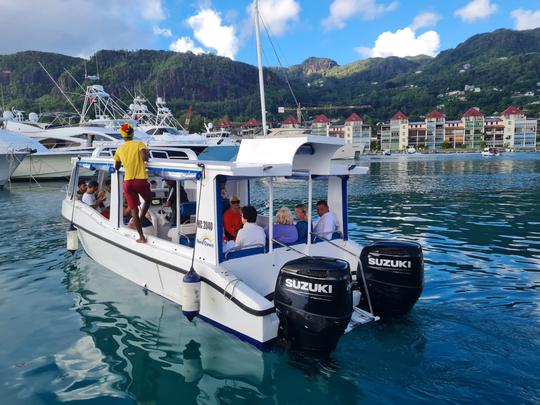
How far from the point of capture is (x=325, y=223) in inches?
283

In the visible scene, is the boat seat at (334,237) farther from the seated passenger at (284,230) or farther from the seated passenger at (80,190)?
the seated passenger at (80,190)

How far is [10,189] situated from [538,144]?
5437 inches

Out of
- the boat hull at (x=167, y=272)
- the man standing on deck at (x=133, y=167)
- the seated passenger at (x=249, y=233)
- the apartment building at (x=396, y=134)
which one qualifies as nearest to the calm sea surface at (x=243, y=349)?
the boat hull at (x=167, y=272)

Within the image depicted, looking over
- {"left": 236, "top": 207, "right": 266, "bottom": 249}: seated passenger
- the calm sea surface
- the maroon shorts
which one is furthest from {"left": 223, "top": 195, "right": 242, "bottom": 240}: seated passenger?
the calm sea surface

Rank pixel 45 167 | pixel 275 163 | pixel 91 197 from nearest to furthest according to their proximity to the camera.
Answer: pixel 275 163 < pixel 91 197 < pixel 45 167

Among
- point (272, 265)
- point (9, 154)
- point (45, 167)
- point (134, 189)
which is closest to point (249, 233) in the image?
point (272, 265)

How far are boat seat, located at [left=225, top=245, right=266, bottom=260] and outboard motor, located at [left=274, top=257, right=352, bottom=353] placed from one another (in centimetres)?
110

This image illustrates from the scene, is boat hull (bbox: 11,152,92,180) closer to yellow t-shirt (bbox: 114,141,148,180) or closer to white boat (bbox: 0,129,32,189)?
white boat (bbox: 0,129,32,189)

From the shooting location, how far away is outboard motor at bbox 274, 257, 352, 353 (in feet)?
16.1

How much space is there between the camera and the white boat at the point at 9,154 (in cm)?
2942

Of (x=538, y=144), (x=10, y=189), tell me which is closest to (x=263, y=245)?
(x=10, y=189)

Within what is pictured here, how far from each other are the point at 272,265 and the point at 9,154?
29855mm

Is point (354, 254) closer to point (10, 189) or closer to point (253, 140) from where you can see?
point (253, 140)

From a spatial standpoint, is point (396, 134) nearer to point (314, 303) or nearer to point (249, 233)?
point (249, 233)
